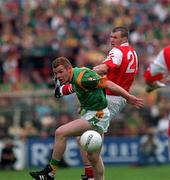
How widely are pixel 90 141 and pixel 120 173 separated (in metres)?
7.62

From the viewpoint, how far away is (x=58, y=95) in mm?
12828

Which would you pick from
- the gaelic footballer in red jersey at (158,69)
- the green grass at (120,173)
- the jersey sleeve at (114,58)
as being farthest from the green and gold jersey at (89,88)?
the green grass at (120,173)

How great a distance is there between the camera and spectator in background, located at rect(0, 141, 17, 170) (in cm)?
2103

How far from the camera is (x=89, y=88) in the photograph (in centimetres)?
1192

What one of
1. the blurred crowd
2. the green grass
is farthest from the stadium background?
the green grass

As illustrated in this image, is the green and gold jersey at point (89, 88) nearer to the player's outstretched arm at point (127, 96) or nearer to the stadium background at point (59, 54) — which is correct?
the player's outstretched arm at point (127, 96)

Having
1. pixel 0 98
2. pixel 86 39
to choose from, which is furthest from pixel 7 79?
pixel 86 39

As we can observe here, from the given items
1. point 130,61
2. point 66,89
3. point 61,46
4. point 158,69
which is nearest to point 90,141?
point 66,89

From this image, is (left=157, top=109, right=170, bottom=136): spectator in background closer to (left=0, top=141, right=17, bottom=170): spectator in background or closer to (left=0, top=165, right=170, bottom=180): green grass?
(left=0, top=165, right=170, bottom=180): green grass

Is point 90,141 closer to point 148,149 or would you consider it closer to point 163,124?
point 148,149

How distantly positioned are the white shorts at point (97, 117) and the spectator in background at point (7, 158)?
900 centimetres

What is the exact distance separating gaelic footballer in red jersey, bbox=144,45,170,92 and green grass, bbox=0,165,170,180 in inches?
211

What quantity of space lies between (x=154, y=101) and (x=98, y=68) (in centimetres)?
1086

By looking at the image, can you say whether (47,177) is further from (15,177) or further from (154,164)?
(154,164)
